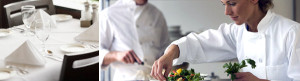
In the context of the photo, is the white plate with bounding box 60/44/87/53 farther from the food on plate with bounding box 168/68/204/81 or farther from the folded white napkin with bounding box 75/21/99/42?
the food on plate with bounding box 168/68/204/81

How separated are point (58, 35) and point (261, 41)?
1845 mm

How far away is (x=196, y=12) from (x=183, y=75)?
0.48 feet

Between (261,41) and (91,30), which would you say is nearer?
(261,41)

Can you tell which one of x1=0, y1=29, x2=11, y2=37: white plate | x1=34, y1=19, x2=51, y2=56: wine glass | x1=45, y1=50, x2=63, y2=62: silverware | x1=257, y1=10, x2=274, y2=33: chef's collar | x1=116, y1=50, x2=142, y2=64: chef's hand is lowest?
x1=45, y1=50, x2=63, y2=62: silverware

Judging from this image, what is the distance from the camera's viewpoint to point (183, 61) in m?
0.88

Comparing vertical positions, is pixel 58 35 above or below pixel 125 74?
below

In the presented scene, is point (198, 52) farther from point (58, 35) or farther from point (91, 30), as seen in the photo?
point (58, 35)

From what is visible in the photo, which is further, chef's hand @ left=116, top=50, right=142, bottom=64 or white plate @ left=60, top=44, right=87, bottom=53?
white plate @ left=60, top=44, right=87, bottom=53

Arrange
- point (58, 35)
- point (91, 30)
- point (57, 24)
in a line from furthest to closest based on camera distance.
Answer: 1. point (57, 24)
2. point (58, 35)
3. point (91, 30)

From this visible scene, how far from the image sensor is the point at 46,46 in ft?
7.30

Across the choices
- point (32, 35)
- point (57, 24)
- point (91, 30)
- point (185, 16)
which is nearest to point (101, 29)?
point (185, 16)

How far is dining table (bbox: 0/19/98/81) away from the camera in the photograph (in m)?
1.83

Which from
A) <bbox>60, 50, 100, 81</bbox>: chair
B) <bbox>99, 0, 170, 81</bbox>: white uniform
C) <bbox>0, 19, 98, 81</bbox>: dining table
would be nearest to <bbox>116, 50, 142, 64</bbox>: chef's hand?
<bbox>99, 0, 170, 81</bbox>: white uniform

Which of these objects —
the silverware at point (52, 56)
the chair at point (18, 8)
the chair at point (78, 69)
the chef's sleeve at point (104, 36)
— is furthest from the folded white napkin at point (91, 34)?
the chef's sleeve at point (104, 36)
